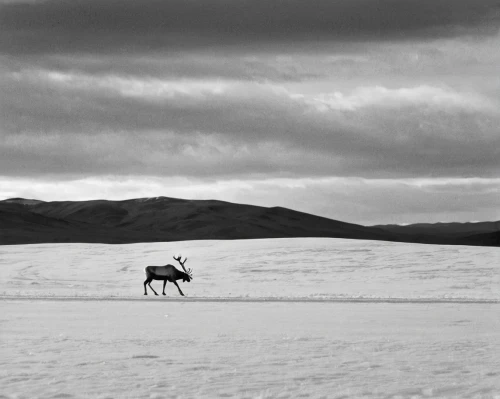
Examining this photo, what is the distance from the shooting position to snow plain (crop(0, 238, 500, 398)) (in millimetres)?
11164

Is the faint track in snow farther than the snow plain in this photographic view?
Yes

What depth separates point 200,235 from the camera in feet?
643

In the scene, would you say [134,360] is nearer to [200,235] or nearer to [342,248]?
[342,248]

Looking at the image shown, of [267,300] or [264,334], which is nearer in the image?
[264,334]

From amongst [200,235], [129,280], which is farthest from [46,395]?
[200,235]

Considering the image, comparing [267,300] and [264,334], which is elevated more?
[267,300]

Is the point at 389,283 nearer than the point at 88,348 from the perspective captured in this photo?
No

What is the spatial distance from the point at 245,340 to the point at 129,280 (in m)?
25.7

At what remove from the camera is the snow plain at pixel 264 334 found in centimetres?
1116

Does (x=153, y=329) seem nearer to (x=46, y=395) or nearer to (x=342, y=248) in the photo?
(x=46, y=395)

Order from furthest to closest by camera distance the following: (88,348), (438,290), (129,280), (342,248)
A: (342,248) → (129,280) → (438,290) → (88,348)

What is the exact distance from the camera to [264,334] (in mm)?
17484

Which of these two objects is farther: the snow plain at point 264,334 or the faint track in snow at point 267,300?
the faint track in snow at point 267,300

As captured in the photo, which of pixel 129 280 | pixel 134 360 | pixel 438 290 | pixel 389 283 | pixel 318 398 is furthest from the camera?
pixel 129 280
